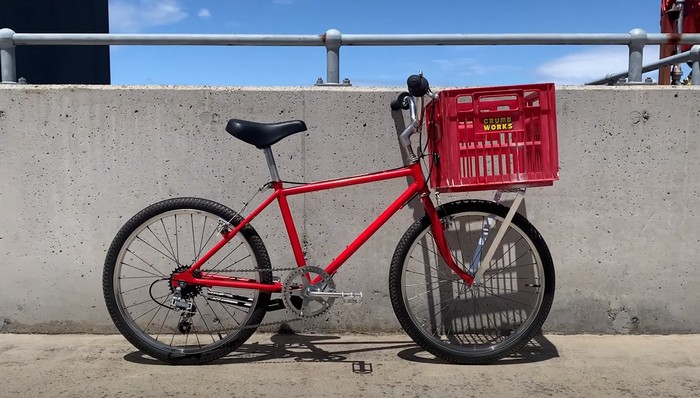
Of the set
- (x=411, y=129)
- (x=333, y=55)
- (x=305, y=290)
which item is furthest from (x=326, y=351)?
(x=333, y=55)

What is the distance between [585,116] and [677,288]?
3.87 ft

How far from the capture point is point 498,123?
8.91 feet

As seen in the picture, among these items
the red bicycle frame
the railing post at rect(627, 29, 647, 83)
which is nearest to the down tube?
the red bicycle frame

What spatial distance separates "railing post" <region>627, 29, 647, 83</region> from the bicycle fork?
1.17 meters

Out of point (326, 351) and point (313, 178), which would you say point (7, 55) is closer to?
point (313, 178)

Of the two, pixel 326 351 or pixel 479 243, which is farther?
pixel 326 351

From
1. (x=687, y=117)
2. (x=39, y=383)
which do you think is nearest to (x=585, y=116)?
Answer: (x=687, y=117)

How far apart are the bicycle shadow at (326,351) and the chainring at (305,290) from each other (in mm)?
305

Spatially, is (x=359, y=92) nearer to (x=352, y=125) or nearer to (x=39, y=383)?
(x=352, y=125)

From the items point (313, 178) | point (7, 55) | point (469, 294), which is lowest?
point (469, 294)

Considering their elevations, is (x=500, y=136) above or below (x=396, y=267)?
above

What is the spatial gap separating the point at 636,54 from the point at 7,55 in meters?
3.73

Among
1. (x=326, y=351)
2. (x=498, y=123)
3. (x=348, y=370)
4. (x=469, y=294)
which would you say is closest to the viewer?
(x=498, y=123)

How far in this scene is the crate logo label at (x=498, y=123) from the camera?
2713mm
